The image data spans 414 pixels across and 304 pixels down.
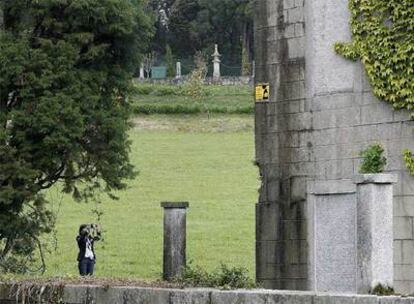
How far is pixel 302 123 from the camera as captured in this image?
1683 cm

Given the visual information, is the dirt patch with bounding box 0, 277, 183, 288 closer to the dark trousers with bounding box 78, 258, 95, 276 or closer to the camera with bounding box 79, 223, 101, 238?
the dark trousers with bounding box 78, 258, 95, 276

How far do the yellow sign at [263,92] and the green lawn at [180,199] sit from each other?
4.39 meters

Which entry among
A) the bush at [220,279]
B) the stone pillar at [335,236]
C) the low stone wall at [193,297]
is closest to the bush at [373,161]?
the stone pillar at [335,236]

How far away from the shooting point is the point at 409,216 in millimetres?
14969

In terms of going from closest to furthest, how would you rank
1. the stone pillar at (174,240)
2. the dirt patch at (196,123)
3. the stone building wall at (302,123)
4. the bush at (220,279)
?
the bush at (220,279), the stone pillar at (174,240), the stone building wall at (302,123), the dirt patch at (196,123)

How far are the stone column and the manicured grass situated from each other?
47583mm

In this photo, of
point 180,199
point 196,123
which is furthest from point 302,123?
point 196,123

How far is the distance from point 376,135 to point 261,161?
2.49m

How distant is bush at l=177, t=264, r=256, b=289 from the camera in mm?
10836

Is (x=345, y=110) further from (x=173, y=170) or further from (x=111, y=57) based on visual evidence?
(x=173, y=170)

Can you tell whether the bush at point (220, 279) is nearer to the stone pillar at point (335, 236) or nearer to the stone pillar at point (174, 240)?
the stone pillar at point (335, 236)

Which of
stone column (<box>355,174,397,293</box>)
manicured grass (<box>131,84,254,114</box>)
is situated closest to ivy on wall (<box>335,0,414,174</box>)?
stone column (<box>355,174,397,293</box>)

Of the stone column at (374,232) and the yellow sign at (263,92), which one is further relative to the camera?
the yellow sign at (263,92)

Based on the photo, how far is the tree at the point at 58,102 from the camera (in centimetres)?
2017
